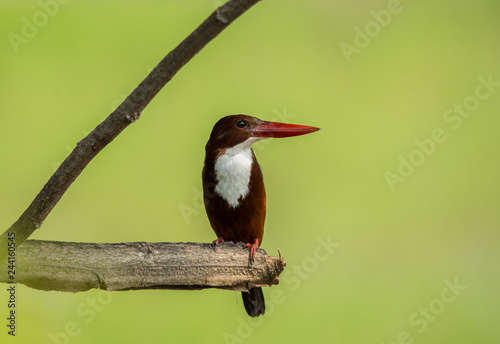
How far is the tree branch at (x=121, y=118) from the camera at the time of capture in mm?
1191

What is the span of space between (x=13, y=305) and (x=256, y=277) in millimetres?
651

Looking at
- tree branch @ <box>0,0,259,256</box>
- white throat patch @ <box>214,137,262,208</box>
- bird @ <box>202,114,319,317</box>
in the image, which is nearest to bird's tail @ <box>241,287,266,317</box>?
bird @ <box>202,114,319,317</box>

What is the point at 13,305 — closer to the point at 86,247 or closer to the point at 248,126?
the point at 86,247

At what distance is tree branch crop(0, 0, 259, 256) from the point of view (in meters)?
1.19

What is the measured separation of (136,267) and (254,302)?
0.64 meters

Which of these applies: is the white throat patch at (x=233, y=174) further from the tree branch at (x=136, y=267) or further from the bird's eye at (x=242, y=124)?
the tree branch at (x=136, y=267)

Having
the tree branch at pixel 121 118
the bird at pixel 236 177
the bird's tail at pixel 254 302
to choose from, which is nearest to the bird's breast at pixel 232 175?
the bird at pixel 236 177

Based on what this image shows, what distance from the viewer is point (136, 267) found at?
1.58 metres

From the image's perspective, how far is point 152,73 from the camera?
127 cm

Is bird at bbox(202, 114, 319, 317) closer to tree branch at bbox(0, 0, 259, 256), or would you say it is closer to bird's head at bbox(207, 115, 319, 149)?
bird's head at bbox(207, 115, 319, 149)

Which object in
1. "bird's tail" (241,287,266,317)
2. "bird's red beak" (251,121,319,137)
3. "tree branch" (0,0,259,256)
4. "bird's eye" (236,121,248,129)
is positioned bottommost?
"bird's tail" (241,287,266,317)

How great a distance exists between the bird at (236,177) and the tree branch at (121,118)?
1.93ft

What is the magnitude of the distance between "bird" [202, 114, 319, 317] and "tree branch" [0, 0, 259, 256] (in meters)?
0.59

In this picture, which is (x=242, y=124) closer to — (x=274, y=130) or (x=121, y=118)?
(x=274, y=130)
